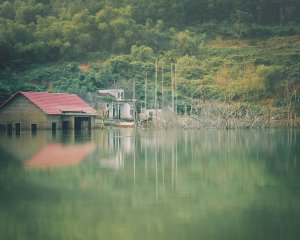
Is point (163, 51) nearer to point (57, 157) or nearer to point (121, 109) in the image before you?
point (121, 109)

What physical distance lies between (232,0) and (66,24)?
33.9 m

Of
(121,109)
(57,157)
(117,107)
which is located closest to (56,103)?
(117,107)

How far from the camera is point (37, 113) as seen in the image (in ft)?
116

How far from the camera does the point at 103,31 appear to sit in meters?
74.2

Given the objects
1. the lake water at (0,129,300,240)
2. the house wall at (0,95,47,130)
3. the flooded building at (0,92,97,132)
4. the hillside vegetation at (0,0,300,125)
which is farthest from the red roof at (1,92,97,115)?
the lake water at (0,129,300,240)

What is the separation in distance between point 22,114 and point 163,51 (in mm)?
38385

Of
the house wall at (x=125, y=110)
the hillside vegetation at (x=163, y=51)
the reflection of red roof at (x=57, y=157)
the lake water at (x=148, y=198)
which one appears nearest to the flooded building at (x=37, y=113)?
the hillside vegetation at (x=163, y=51)

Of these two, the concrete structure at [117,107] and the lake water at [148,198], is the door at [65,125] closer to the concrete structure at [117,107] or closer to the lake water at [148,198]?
the concrete structure at [117,107]

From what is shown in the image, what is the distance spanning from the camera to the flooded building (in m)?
35.2

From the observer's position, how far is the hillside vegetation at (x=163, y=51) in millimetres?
52281

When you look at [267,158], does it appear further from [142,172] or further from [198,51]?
[198,51]

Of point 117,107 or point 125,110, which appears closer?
point 117,107

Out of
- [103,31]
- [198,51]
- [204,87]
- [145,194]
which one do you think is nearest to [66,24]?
[103,31]

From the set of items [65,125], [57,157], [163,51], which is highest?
[163,51]
